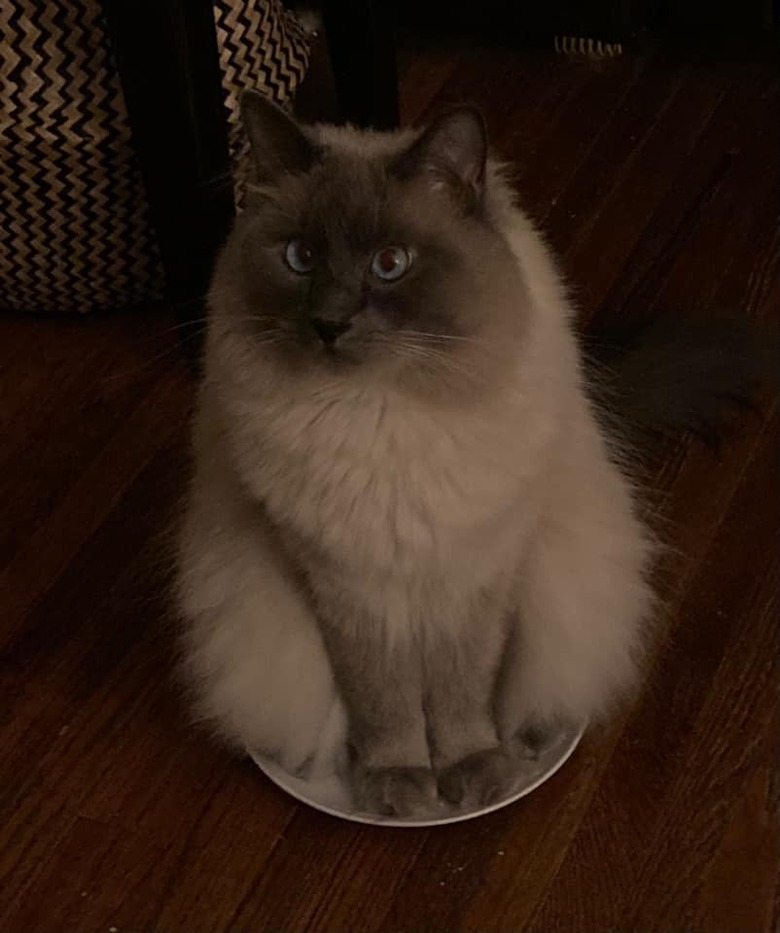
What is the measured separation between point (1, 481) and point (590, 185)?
41.5 inches

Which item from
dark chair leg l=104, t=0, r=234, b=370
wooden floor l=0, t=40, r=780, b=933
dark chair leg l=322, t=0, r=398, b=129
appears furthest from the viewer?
dark chair leg l=322, t=0, r=398, b=129

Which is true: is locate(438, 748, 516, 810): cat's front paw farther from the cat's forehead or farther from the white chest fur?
the cat's forehead

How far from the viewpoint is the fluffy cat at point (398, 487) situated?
98cm

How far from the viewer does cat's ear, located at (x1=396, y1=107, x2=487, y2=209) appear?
94cm

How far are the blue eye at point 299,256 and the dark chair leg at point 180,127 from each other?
0.37m

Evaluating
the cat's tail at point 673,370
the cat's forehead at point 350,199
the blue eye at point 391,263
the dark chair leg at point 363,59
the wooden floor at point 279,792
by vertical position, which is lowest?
the wooden floor at point 279,792

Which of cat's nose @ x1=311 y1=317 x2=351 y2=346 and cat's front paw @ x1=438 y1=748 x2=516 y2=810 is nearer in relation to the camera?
cat's nose @ x1=311 y1=317 x2=351 y2=346

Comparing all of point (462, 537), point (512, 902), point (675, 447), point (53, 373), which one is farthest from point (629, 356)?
point (53, 373)

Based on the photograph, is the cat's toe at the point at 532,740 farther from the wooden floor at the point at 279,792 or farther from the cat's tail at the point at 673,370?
the cat's tail at the point at 673,370

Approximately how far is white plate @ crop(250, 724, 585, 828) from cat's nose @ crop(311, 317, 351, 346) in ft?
1.80

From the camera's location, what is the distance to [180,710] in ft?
4.67

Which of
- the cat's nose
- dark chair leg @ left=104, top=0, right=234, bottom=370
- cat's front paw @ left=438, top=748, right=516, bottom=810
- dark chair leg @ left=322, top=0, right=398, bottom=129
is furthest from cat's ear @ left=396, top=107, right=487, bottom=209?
dark chair leg @ left=322, top=0, right=398, bottom=129

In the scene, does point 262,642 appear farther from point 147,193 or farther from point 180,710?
point 147,193

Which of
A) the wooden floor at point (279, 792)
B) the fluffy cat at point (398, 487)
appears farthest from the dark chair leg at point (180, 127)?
the fluffy cat at point (398, 487)
